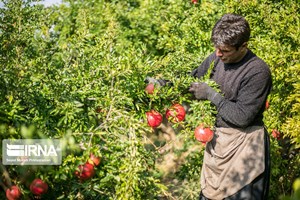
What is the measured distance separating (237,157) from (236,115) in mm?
325

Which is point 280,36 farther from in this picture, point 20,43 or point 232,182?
point 20,43

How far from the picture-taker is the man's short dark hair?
2883 millimetres

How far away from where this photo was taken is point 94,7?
21.5 feet

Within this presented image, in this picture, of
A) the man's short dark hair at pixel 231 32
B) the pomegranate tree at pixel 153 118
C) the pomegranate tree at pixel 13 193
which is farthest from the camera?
the pomegranate tree at pixel 153 118

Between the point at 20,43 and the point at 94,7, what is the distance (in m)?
3.44

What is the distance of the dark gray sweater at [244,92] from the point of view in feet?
9.50

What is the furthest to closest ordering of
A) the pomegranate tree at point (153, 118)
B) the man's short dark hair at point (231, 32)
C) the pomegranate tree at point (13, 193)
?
the pomegranate tree at point (153, 118)
the man's short dark hair at point (231, 32)
the pomegranate tree at point (13, 193)

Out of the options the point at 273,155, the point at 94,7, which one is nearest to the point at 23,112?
the point at 273,155

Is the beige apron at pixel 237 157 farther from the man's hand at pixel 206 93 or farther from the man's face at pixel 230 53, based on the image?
the man's face at pixel 230 53

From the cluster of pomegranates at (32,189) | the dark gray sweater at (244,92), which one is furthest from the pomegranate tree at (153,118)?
the cluster of pomegranates at (32,189)

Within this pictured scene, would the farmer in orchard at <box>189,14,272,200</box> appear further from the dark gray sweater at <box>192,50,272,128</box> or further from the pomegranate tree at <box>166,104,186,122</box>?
the pomegranate tree at <box>166,104,186,122</box>

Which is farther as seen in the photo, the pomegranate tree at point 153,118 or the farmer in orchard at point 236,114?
the pomegranate tree at point 153,118

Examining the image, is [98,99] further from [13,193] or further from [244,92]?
[244,92]

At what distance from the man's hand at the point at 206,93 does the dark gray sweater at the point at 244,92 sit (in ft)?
0.10
